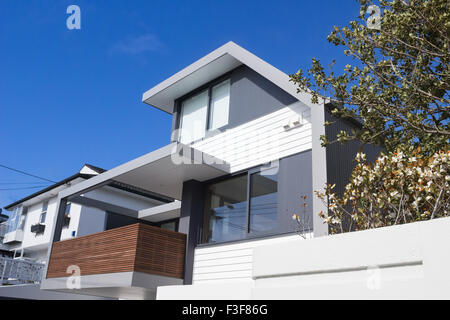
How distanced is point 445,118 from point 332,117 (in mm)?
2476

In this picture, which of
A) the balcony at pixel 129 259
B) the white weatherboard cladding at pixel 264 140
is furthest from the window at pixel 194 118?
the balcony at pixel 129 259

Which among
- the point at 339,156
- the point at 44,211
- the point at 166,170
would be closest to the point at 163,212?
the point at 166,170

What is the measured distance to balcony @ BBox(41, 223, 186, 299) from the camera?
30.5 feet

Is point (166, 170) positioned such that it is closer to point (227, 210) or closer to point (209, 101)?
point (227, 210)

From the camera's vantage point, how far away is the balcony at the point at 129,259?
9.29m

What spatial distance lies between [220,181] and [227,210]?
85 centimetres

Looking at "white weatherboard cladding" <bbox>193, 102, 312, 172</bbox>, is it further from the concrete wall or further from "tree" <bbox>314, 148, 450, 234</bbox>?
the concrete wall

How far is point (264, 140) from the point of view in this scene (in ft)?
32.2

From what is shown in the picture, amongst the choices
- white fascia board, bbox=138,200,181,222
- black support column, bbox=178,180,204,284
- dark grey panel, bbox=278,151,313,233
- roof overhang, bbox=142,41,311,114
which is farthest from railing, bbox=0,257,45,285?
dark grey panel, bbox=278,151,313,233

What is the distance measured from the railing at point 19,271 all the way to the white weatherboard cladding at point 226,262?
39.1ft

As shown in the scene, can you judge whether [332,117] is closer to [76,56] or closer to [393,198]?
[393,198]

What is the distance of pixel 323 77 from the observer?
6691 millimetres
